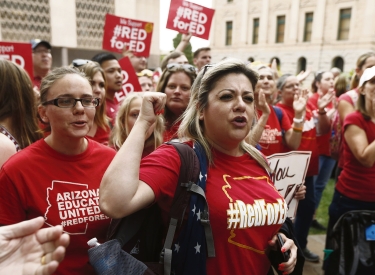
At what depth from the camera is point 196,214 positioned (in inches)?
56.1

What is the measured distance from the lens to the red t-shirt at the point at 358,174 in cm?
266

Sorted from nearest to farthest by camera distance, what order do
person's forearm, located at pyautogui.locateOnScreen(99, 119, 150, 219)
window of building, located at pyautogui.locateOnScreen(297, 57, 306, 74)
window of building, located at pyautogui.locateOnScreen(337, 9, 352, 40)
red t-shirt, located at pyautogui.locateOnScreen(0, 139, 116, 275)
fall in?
1. person's forearm, located at pyautogui.locateOnScreen(99, 119, 150, 219)
2. red t-shirt, located at pyautogui.locateOnScreen(0, 139, 116, 275)
3. window of building, located at pyautogui.locateOnScreen(337, 9, 352, 40)
4. window of building, located at pyautogui.locateOnScreen(297, 57, 306, 74)

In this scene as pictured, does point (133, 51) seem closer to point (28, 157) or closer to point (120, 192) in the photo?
point (28, 157)

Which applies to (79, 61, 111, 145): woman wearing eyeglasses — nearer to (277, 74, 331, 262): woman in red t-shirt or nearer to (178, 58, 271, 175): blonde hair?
(178, 58, 271, 175): blonde hair

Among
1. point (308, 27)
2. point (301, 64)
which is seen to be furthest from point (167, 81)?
point (301, 64)

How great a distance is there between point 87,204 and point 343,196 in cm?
225

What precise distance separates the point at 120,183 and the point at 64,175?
0.52 m

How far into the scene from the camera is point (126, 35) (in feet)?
17.3

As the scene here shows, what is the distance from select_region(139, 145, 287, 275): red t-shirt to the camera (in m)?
1.46

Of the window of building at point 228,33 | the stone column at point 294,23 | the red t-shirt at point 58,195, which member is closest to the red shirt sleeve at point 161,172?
the red t-shirt at point 58,195

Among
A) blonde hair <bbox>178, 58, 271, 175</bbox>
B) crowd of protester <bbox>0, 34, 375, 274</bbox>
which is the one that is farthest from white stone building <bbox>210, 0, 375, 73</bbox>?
crowd of protester <bbox>0, 34, 375, 274</bbox>

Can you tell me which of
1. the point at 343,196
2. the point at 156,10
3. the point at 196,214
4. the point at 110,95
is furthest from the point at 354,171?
the point at 156,10

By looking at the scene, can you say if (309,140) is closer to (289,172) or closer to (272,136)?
(272,136)

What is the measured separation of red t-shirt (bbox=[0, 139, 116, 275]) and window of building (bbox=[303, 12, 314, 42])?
104 feet
